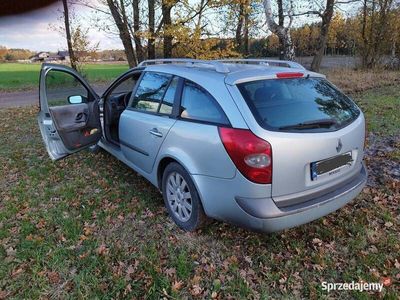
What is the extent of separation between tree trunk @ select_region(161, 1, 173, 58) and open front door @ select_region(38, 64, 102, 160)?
511 cm

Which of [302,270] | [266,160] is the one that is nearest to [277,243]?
[302,270]

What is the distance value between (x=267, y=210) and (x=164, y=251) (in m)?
1.08

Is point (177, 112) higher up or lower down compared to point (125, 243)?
higher up

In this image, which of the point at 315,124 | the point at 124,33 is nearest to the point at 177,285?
the point at 315,124

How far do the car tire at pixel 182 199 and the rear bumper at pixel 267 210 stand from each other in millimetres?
159

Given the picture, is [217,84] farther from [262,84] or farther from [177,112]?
[177,112]

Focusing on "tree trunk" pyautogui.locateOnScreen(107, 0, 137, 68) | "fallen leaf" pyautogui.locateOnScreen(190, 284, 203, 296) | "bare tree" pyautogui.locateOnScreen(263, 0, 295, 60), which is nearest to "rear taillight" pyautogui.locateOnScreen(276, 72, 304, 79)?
"fallen leaf" pyautogui.locateOnScreen(190, 284, 203, 296)

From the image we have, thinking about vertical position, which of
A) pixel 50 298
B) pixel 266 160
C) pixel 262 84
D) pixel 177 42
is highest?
pixel 177 42

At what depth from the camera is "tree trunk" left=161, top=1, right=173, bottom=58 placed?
930 cm

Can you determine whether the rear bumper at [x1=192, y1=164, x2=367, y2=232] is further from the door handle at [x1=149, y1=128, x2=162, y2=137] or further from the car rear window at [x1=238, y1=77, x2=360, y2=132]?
the door handle at [x1=149, y1=128, x2=162, y2=137]

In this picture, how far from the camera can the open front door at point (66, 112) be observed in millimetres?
4371

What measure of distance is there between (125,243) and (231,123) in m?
1.57

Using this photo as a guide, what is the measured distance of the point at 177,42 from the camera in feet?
31.9

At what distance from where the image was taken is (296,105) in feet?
9.00
